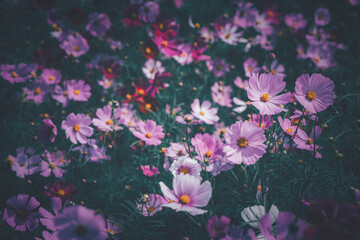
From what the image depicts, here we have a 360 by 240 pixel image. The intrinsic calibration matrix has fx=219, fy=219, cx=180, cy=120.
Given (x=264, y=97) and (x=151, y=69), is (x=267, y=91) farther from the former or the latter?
(x=151, y=69)

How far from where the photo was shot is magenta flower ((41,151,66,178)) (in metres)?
0.99

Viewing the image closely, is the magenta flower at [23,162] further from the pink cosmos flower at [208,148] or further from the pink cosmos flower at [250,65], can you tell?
the pink cosmos flower at [250,65]

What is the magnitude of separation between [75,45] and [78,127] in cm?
69

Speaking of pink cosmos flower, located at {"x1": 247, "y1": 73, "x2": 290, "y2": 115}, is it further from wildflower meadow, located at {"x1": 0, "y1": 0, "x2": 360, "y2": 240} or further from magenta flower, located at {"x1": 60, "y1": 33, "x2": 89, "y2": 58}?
magenta flower, located at {"x1": 60, "y1": 33, "x2": 89, "y2": 58}

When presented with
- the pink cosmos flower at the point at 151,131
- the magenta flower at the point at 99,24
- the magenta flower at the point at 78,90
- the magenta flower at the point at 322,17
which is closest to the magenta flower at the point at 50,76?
the magenta flower at the point at 78,90

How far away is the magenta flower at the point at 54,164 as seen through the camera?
3.25ft

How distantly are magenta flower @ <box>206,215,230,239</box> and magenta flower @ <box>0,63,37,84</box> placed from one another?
124cm

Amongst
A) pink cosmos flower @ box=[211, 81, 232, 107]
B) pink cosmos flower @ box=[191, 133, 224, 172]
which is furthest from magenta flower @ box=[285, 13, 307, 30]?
pink cosmos flower @ box=[191, 133, 224, 172]

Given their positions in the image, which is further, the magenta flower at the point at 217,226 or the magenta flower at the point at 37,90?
the magenta flower at the point at 37,90

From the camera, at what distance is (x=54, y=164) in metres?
1.02

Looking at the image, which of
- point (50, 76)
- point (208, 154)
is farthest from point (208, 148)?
point (50, 76)

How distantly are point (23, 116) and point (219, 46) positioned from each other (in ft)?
4.34

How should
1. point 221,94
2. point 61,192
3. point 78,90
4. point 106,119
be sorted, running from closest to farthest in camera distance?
1. point 61,192
2. point 106,119
3. point 78,90
4. point 221,94

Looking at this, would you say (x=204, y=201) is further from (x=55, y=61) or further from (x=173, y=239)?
(x=55, y=61)
